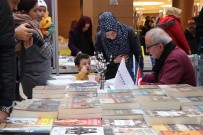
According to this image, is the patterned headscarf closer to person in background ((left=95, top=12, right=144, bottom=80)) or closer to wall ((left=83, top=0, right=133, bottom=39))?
person in background ((left=95, top=12, right=144, bottom=80))

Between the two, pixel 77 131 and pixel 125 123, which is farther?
pixel 125 123

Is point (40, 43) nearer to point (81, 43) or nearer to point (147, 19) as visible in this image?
point (81, 43)

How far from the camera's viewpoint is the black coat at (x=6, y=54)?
1.46 metres

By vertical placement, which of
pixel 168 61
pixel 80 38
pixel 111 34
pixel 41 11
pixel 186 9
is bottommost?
pixel 80 38

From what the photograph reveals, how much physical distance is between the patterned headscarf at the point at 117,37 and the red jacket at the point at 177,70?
2.71ft

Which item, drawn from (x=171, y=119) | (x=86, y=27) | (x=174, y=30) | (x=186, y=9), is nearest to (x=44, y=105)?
(x=171, y=119)

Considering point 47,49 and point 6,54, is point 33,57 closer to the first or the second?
point 47,49

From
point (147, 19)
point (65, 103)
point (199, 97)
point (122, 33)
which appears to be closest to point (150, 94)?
point (199, 97)

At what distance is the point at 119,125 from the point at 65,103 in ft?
1.13

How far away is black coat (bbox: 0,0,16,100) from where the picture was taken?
4.79 feet

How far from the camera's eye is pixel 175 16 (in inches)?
189

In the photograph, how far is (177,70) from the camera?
8.39ft

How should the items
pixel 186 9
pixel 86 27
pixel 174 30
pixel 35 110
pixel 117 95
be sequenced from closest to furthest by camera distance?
1. pixel 35 110
2. pixel 117 95
3. pixel 174 30
4. pixel 86 27
5. pixel 186 9

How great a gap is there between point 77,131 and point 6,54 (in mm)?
493
